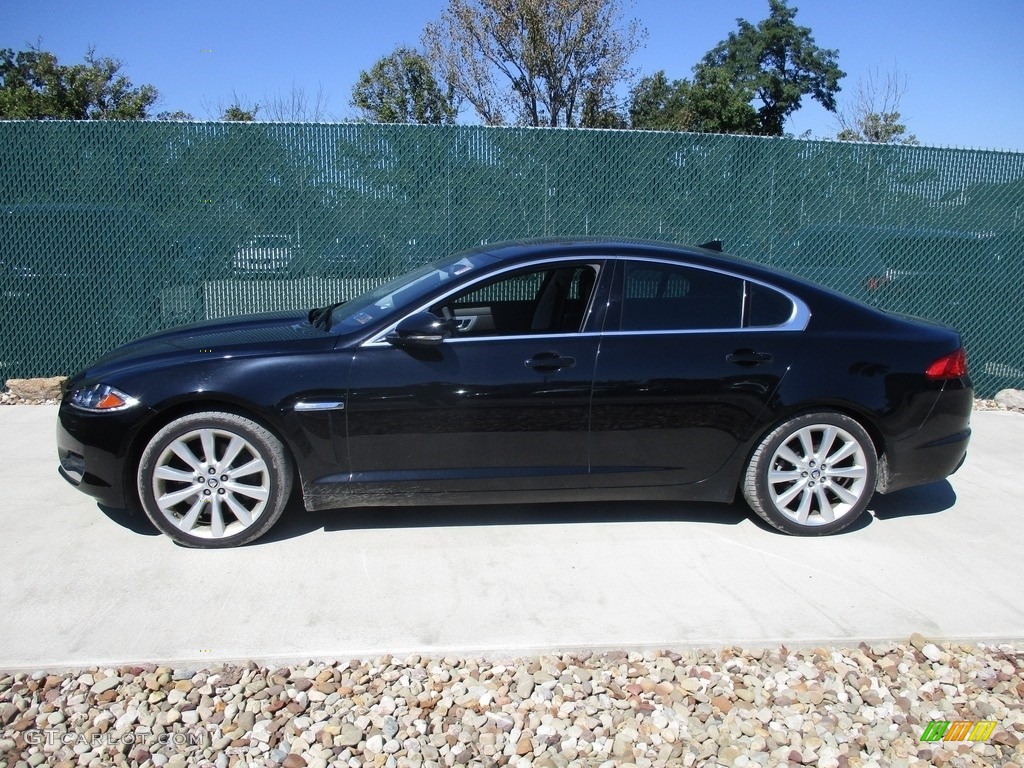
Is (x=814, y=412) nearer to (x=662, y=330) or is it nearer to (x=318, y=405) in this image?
(x=662, y=330)

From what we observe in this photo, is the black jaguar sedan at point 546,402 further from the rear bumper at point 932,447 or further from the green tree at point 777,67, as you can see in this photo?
the green tree at point 777,67

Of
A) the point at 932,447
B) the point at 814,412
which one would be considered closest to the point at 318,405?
the point at 814,412

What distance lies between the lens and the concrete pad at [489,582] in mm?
3590

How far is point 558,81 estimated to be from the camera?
24.5 meters

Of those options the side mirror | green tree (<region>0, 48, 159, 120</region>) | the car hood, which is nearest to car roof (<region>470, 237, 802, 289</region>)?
the side mirror

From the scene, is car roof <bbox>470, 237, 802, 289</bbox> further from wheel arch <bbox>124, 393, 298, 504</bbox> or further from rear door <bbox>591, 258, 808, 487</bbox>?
wheel arch <bbox>124, 393, 298, 504</bbox>

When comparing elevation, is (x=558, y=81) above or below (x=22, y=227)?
above

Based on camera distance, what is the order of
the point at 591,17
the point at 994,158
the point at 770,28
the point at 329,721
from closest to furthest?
the point at 329,721 < the point at 994,158 < the point at 591,17 < the point at 770,28

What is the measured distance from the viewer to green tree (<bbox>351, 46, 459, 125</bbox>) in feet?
80.9

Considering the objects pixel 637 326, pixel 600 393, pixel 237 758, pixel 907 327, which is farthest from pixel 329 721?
pixel 907 327

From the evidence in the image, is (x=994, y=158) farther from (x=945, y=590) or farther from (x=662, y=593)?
(x=662, y=593)

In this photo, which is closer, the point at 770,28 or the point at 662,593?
the point at 662,593

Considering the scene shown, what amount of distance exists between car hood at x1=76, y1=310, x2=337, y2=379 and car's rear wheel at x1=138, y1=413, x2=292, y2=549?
35 centimetres

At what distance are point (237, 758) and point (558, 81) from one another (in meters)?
23.8
